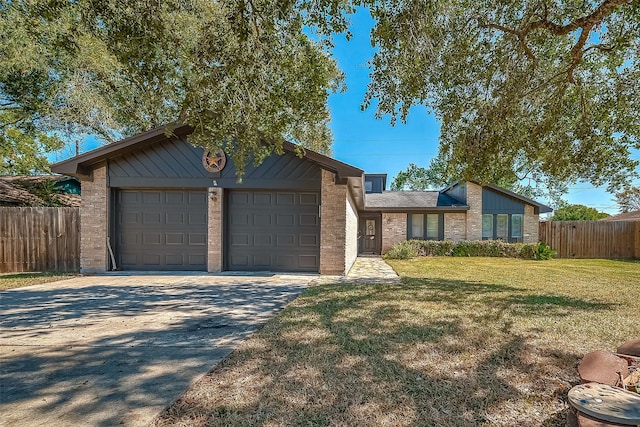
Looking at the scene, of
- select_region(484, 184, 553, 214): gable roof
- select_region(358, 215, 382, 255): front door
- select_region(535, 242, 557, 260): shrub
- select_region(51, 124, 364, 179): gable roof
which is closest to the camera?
select_region(51, 124, 364, 179): gable roof

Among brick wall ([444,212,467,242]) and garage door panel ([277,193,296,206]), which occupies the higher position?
garage door panel ([277,193,296,206])

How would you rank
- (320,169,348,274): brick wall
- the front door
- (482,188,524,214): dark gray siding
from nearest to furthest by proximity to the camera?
(320,169,348,274): brick wall
(482,188,524,214): dark gray siding
the front door

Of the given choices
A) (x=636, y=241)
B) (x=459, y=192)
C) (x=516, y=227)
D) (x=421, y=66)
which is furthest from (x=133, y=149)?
(x=636, y=241)

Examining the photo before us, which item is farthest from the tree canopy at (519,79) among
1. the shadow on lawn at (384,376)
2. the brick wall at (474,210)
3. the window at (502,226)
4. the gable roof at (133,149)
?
the window at (502,226)

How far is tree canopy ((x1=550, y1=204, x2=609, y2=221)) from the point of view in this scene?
3328 centimetres

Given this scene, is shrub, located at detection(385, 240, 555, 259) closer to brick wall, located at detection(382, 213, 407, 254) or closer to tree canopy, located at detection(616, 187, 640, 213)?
brick wall, located at detection(382, 213, 407, 254)

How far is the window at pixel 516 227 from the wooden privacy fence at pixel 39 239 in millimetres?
19415

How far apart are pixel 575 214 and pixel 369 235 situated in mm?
27978

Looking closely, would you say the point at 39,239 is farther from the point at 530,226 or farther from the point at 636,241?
the point at 636,241

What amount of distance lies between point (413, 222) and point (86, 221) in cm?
1481

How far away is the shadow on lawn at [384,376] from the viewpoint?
238 centimetres

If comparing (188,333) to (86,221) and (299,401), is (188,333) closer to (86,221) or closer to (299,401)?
(299,401)

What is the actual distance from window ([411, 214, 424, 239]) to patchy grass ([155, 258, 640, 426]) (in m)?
11.8

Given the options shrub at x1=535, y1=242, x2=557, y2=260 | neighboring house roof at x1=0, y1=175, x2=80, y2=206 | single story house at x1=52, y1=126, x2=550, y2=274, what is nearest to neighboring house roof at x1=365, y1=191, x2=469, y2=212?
shrub at x1=535, y1=242, x2=557, y2=260
